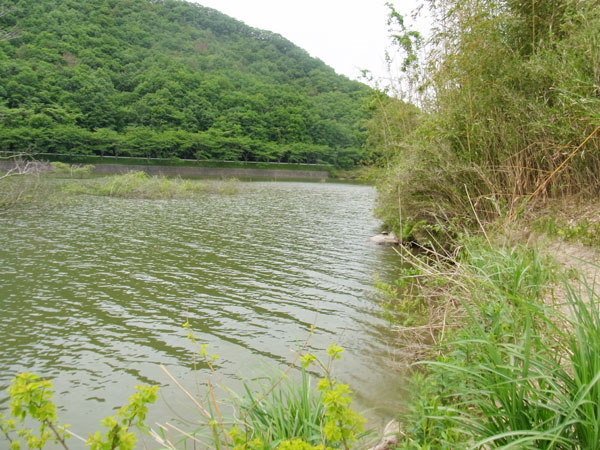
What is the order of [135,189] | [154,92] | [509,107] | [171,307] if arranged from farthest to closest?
1. [154,92]
2. [135,189]
3. [509,107]
4. [171,307]

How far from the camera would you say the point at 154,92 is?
78.4 meters

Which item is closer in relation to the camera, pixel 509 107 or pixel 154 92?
pixel 509 107

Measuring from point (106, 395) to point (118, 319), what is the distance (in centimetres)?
232

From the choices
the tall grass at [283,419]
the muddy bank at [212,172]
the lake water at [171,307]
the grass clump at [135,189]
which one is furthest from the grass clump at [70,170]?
the tall grass at [283,419]

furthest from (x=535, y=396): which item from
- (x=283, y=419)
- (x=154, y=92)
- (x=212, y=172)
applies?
(x=154, y=92)

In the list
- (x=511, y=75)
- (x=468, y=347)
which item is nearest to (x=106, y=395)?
(x=468, y=347)

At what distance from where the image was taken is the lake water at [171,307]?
4.95 meters

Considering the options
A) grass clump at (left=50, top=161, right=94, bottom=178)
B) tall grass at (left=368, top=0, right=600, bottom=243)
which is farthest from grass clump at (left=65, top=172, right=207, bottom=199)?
tall grass at (left=368, top=0, right=600, bottom=243)

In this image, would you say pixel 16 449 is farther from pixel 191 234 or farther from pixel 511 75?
pixel 191 234

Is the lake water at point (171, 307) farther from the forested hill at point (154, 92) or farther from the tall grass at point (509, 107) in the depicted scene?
the forested hill at point (154, 92)

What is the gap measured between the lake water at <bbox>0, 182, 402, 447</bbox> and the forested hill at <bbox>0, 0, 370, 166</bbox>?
41.1 metres

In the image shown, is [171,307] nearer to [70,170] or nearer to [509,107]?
[509,107]

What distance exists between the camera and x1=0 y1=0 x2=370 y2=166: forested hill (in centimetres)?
5634

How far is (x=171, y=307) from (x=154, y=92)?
7969 centimetres
